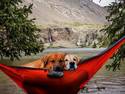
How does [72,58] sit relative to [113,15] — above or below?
below

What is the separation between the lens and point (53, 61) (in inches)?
412

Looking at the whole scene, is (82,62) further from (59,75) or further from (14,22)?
(14,22)

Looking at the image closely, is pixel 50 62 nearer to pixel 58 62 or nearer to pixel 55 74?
pixel 58 62

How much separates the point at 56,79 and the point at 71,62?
616 millimetres

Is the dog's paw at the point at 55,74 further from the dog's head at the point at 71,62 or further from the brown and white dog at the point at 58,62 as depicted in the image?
the dog's head at the point at 71,62

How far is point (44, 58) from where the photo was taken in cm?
1048

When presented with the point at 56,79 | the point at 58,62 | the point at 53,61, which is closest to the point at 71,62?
the point at 58,62

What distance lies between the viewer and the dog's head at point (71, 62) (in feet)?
33.5

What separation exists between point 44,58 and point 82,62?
40.3 inches

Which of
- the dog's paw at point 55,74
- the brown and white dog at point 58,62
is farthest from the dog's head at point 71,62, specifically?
the dog's paw at point 55,74

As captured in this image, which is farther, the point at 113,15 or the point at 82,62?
the point at 113,15

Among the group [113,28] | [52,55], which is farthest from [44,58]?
[113,28]

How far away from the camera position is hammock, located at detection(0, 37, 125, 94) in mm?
10078

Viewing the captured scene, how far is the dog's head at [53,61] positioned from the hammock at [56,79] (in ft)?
0.85
